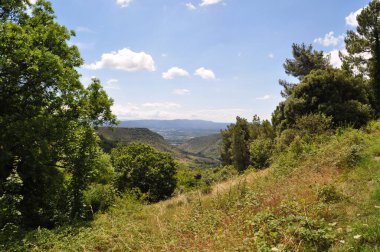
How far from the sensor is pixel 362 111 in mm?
22125

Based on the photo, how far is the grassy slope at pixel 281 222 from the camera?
5.14 metres

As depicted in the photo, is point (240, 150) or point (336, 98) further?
point (240, 150)

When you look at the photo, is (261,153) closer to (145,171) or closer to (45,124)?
(145,171)

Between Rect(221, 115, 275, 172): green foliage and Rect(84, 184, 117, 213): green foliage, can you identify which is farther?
Rect(221, 115, 275, 172): green foliage

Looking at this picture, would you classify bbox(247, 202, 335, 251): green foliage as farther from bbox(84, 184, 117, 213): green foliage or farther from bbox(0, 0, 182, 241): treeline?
bbox(84, 184, 117, 213): green foliage

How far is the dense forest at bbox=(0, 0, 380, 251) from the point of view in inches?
248

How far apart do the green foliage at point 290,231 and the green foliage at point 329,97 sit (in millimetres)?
18300

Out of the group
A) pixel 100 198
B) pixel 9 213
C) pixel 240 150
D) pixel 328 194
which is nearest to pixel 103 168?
pixel 100 198

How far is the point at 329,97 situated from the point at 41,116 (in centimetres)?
2009

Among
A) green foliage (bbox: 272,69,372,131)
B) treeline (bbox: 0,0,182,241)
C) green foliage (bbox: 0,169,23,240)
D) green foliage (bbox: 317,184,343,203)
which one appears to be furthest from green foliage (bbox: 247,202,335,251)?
green foliage (bbox: 272,69,372,131)

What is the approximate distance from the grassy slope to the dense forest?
0.11ft

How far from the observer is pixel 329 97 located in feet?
77.4

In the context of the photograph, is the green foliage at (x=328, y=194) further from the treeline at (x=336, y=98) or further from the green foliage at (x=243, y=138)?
the green foliage at (x=243, y=138)

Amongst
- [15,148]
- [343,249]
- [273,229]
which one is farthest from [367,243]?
[15,148]
